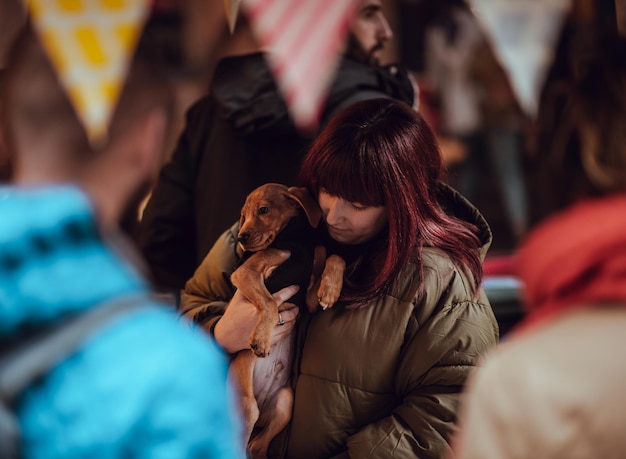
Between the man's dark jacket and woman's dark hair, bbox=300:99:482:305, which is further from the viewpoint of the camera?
the man's dark jacket

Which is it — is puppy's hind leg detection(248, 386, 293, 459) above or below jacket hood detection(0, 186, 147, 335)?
below

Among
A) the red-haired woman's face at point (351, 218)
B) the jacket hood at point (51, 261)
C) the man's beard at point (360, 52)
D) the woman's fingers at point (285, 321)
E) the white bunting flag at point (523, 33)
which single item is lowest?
the woman's fingers at point (285, 321)

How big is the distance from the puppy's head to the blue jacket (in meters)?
0.60

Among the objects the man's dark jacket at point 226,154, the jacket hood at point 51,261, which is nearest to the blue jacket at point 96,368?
the jacket hood at point 51,261

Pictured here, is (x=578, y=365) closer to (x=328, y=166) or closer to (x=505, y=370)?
(x=505, y=370)

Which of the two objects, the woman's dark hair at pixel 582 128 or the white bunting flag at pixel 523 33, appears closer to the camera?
the woman's dark hair at pixel 582 128

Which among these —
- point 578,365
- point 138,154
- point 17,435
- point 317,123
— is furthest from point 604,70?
point 17,435

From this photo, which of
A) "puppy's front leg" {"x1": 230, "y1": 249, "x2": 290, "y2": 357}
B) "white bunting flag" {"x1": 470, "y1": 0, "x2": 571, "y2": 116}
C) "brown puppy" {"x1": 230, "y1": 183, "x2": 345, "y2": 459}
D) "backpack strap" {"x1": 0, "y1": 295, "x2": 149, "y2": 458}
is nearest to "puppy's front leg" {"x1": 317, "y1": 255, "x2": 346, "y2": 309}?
"brown puppy" {"x1": 230, "y1": 183, "x2": 345, "y2": 459}

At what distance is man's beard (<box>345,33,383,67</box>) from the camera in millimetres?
2078

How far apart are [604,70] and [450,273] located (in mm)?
580

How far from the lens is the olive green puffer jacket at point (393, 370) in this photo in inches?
71.3

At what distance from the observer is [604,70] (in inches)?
58.4

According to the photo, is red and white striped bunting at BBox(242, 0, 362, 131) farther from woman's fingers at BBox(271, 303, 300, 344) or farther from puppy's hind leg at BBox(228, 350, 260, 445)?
puppy's hind leg at BBox(228, 350, 260, 445)

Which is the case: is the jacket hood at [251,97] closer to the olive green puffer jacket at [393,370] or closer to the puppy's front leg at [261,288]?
the puppy's front leg at [261,288]
